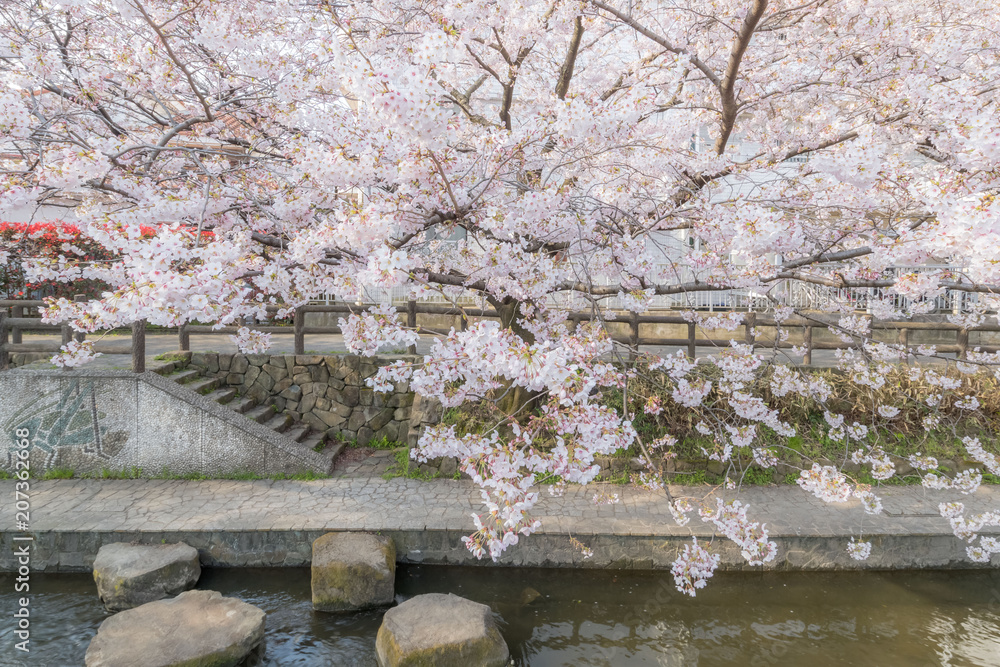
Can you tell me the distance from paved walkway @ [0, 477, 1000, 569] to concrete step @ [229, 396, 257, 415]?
131cm

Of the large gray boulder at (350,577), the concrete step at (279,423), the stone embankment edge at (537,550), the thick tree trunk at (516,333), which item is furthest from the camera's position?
the concrete step at (279,423)

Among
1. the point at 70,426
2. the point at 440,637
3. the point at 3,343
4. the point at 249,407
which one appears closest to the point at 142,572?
the point at 440,637

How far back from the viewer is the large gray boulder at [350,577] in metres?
4.94

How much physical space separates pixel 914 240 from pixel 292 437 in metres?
7.09

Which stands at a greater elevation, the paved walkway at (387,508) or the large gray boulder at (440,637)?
the paved walkway at (387,508)

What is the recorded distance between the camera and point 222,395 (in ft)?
24.7

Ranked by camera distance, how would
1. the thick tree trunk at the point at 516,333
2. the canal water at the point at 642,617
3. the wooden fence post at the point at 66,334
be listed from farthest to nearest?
the wooden fence post at the point at 66,334 < the thick tree trunk at the point at 516,333 < the canal water at the point at 642,617

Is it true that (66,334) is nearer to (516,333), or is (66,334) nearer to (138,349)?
(138,349)

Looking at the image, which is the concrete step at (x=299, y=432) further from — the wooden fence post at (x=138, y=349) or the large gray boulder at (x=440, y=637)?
the large gray boulder at (x=440, y=637)

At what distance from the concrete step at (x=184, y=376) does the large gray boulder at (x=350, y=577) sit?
11.7 ft

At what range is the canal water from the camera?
451 cm

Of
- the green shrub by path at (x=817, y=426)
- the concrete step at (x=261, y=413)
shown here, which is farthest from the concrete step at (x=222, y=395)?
the green shrub by path at (x=817, y=426)

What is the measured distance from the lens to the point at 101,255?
11.6 metres

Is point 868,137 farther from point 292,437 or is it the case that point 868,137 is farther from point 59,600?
point 59,600
